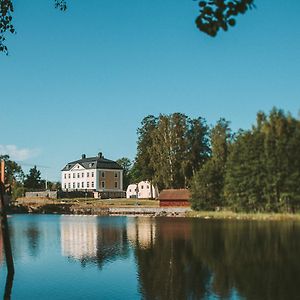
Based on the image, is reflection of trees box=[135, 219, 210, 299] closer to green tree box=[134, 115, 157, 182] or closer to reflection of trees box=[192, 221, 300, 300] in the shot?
reflection of trees box=[192, 221, 300, 300]

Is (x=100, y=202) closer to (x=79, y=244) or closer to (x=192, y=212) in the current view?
(x=192, y=212)

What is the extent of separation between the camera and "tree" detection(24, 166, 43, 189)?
127 m

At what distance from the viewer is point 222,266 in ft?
77.1

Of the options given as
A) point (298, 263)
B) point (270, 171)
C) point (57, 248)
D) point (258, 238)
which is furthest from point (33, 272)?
point (270, 171)

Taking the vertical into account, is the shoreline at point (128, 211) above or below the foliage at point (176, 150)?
below

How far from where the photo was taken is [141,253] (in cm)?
2866

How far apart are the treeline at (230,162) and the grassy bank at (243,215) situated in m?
1.36

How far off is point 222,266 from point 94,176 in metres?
102

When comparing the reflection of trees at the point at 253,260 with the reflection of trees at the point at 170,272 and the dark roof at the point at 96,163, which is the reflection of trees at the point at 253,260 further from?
the dark roof at the point at 96,163

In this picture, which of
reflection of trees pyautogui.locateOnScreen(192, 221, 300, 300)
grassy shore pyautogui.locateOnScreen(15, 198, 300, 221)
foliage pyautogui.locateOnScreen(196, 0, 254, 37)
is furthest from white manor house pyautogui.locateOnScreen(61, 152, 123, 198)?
foliage pyautogui.locateOnScreen(196, 0, 254, 37)

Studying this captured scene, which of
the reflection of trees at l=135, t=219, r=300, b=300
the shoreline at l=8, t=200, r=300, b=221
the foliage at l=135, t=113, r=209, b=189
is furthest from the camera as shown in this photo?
the foliage at l=135, t=113, r=209, b=189

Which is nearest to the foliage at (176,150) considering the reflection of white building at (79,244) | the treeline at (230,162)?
the treeline at (230,162)

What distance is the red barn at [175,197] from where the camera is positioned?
76.3 meters

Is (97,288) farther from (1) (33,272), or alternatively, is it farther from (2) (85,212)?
(2) (85,212)
